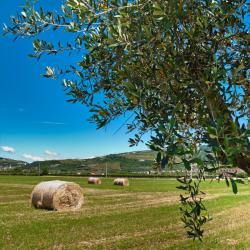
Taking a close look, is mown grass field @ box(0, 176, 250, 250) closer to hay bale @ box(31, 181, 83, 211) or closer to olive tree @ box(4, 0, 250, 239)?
hay bale @ box(31, 181, 83, 211)

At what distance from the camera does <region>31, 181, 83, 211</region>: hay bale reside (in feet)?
90.5

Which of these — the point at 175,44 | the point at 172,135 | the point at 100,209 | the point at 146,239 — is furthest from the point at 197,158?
the point at 100,209

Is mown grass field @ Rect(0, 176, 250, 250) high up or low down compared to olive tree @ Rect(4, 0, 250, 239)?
down

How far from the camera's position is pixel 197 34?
15.8ft

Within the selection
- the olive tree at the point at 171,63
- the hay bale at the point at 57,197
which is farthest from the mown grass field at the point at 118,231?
the olive tree at the point at 171,63

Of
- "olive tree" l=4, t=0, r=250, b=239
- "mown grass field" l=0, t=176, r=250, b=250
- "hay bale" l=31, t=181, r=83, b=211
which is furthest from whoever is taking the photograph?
"hay bale" l=31, t=181, r=83, b=211

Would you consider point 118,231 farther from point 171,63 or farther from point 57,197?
point 171,63

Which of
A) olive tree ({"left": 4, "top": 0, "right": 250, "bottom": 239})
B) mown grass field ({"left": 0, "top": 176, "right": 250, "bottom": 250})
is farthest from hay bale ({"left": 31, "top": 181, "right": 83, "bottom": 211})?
olive tree ({"left": 4, "top": 0, "right": 250, "bottom": 239})

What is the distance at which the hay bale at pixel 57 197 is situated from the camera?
1086 inches

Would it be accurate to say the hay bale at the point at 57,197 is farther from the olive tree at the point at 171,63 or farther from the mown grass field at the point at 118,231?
the olive tree at the point at 171,63

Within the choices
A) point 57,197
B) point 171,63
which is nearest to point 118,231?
point 57,197

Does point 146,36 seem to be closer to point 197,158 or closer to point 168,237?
point 197,158

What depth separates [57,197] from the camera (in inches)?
1091

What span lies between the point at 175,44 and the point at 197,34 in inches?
20.7
